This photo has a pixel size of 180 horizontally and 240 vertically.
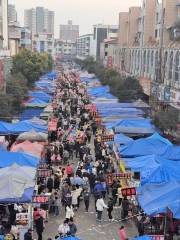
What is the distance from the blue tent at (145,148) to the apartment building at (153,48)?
1158cm

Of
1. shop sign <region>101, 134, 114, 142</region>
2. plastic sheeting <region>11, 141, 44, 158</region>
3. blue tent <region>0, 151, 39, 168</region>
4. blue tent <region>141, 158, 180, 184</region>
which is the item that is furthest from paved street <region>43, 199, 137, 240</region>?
shop sign <region>101, 134, 114, 142</region>

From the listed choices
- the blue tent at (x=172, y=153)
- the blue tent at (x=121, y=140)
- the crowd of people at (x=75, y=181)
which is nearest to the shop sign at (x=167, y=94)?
the crowd of people at (x=75, y=181)

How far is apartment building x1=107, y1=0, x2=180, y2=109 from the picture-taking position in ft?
125

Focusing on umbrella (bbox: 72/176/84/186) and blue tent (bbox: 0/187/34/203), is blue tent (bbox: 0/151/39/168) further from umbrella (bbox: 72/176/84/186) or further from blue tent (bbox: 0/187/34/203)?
blue tent (bbox: 0/187/34/203)

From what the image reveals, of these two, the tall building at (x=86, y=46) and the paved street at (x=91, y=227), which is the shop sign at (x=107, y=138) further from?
the tall building at (x=86, y=46)

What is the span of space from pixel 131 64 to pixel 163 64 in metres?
20.4

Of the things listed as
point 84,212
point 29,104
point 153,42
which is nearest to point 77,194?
point 84,212

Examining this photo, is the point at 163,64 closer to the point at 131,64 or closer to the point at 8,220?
the point at 131,64

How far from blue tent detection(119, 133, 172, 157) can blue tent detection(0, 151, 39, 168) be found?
14.0 ft

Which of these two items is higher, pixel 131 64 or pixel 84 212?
pixel 131 64

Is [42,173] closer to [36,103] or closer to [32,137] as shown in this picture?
[32,137]

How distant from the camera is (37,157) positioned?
18.6m

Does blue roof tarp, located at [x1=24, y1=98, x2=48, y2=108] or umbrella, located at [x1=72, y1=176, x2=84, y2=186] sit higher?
blue roof tarp, located at [x1=24, y1=98, x2=48, y2=108]

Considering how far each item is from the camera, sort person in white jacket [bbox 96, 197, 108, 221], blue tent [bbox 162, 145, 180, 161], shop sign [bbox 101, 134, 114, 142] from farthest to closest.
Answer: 1. shop sign [bbox 101, 134, 114, 142]
2. blue tent [bbox 162, 145, 180, 161]
3. person in white jacket [bbox 96, 197, 108, 221]
